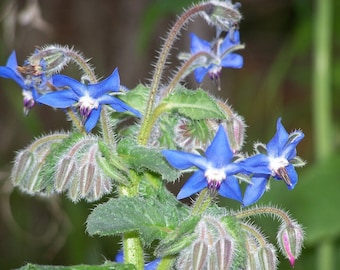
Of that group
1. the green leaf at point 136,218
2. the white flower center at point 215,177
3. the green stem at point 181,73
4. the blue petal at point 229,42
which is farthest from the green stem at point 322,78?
the white flower center at point 215,177

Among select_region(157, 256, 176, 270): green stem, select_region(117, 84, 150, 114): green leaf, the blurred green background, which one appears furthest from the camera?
the blurred green background

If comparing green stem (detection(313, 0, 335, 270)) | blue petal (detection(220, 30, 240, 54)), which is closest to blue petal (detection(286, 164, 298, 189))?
blue petal (detection(220, 30, 240, 54))

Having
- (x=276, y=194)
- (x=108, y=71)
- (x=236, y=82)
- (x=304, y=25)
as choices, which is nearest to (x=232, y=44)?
(x=276, y=194)

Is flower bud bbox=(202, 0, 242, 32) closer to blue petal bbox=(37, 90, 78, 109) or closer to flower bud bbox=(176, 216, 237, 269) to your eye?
blue petal bbox=(37, 90, 78, 109)

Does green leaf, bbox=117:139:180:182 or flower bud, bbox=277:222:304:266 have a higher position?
green leaf, bbox=117:139:180:182

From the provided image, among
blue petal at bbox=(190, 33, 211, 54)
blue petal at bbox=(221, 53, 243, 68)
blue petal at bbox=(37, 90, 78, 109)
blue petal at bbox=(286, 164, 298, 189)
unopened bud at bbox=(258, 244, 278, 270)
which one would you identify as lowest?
unopened bud at bbox=(258, 244, 278, 270)

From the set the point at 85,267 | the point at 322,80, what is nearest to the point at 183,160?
the point at 85,267

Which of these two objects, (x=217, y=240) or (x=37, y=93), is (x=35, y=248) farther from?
(x=217, y=240)
